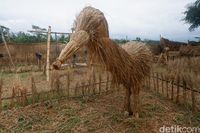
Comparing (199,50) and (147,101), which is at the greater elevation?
(199,50)

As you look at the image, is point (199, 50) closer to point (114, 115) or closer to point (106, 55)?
point (114, 115)

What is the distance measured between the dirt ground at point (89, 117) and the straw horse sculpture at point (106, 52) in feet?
1.47

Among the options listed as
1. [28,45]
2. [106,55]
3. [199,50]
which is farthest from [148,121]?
[28,45]

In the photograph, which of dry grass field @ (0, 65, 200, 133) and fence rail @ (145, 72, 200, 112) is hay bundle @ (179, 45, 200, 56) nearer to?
fence rail @ (145, 72, 200, 112)

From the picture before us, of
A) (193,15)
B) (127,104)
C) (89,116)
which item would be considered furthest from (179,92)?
(193,15)

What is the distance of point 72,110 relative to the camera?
19.3 ft

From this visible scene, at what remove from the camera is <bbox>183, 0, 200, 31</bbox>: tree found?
17.0 metres

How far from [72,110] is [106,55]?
81.5 inches

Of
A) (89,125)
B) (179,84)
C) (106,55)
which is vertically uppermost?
(106,55)

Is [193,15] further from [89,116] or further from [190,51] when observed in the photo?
[89,116]

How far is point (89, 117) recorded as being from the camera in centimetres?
552

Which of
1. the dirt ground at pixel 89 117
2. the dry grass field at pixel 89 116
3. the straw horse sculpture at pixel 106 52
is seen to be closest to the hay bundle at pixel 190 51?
the dry grass field at pixel 89 116

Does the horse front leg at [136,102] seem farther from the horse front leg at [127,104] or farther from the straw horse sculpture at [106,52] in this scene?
the horse front leg at [127,104]

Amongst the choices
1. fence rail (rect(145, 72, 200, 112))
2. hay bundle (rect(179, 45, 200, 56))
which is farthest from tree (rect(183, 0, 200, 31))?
fence rail (rect(145, 72, 200, 112))
